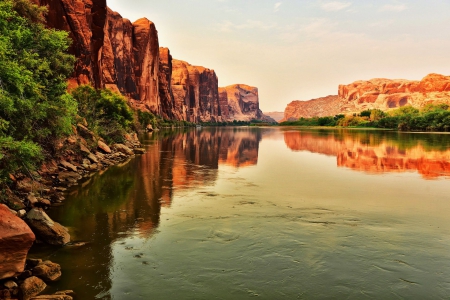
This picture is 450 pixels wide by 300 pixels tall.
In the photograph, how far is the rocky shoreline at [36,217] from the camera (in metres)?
7.41

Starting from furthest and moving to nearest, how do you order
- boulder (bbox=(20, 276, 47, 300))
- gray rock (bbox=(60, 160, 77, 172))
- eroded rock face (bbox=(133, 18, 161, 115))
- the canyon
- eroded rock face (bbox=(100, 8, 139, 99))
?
eroded rock face (bbox=(133, 18, 161, 115)) < eroded rock face (bbox=(100, 8, 139, 99)) < the canyon < gray rock (bbox=(60, 160, 77, 172)) < boulder (bbox=(20, 276, 47, 300))

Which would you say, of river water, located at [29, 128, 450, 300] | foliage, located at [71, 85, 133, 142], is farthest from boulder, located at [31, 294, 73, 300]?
foliage, located at [71, 85, 133, 142]

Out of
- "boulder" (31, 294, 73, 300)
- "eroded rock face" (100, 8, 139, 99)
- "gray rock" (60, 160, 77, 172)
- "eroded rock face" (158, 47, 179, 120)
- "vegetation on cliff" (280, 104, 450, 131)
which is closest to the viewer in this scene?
"boulder" (31, 294, 73, 300)

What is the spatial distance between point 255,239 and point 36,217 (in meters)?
6.43

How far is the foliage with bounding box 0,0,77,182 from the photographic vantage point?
11.3 meters

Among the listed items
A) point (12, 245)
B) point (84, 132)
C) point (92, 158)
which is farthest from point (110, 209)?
point (84, 132)

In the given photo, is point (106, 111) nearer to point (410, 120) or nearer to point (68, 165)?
point (68, 165)

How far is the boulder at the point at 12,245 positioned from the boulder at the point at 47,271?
0.42 m

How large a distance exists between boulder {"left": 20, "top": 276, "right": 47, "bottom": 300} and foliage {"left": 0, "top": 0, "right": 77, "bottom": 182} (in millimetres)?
3987

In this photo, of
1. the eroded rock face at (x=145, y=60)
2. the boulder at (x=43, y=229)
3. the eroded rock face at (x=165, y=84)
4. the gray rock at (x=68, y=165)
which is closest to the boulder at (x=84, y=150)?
the gray rock at (x=68, y=165)

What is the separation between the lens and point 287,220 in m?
12.8

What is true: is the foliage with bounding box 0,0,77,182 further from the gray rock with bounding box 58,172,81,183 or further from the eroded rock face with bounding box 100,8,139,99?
the eroded rock face with bounding box 100,8,139,99

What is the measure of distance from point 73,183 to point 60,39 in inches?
292

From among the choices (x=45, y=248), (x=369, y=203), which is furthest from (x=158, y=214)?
(x=369, y=203)
